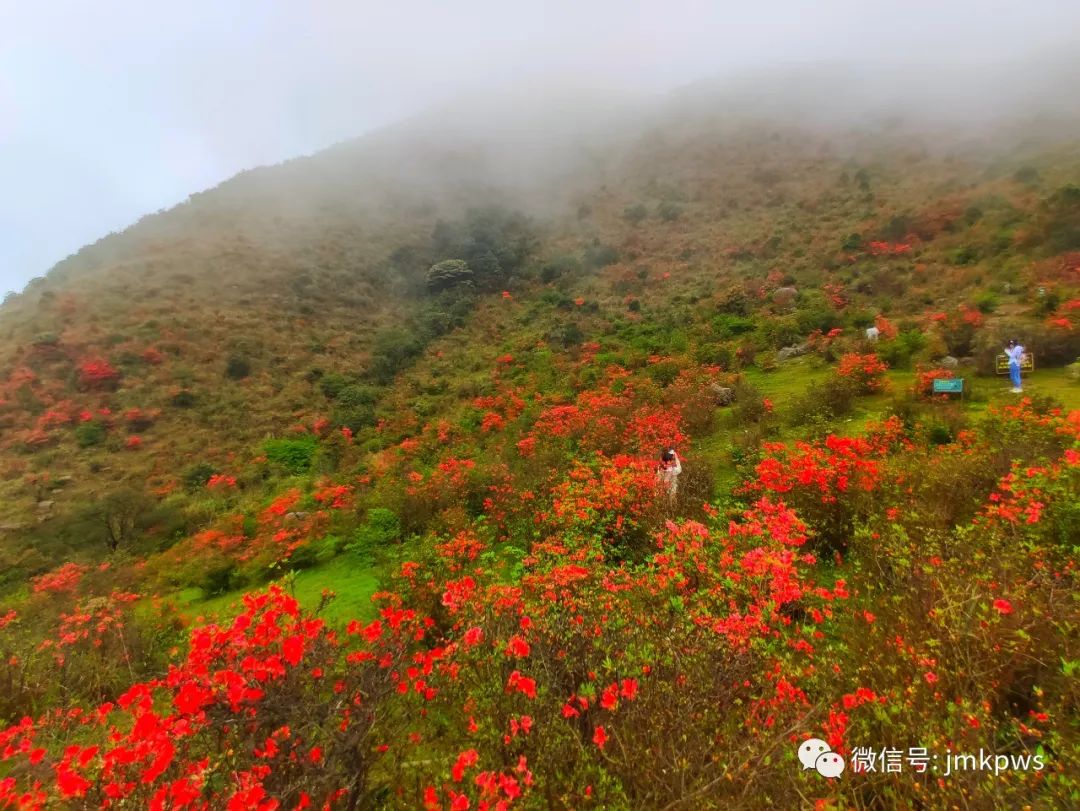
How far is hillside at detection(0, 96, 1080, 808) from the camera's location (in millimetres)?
2318

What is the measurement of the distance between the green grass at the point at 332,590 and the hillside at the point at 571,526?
89 millimetres

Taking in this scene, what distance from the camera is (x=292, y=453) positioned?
56.6 feet

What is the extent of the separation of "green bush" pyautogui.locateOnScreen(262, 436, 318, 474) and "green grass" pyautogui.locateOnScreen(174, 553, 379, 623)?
8110mm

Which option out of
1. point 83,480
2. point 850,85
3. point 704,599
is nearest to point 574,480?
point 704,599

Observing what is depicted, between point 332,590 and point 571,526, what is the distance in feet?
10.9

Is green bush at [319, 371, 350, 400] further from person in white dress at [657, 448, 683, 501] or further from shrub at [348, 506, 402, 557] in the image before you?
person in white dress at [657, 448, 683, 501]

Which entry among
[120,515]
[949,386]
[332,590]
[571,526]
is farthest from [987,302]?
[120,515]

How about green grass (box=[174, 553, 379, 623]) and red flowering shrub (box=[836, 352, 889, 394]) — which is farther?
red flowering shrub (box=[836, 352, 889, 394])

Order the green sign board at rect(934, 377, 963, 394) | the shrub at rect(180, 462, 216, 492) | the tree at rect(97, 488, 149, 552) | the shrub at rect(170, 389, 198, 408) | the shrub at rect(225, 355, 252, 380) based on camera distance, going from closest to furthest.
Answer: the green sign board at rect(934, 377, 963, 394), the tree at rect(97, 488, 149, 552), the shrub at rect(180, 462, 216, 492), the shrub at rect(170, 389, 198, 408), the shrub at rect(225, 355, 252, 380)

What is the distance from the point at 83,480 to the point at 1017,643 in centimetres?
2237

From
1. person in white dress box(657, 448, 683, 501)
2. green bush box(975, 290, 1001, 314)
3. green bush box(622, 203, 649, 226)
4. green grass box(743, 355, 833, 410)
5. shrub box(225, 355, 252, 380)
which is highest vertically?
shrub box(225, 355, 252, 380)

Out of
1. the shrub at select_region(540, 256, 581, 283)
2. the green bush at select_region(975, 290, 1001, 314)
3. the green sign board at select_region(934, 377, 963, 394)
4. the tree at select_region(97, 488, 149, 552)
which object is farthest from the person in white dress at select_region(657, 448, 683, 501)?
the shrub at select_region(540, 256, 581, 283)

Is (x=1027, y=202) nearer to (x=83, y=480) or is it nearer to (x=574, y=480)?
(x=574, y=480)

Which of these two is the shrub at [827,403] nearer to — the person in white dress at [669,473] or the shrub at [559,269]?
the person in white dress at [669,473]
